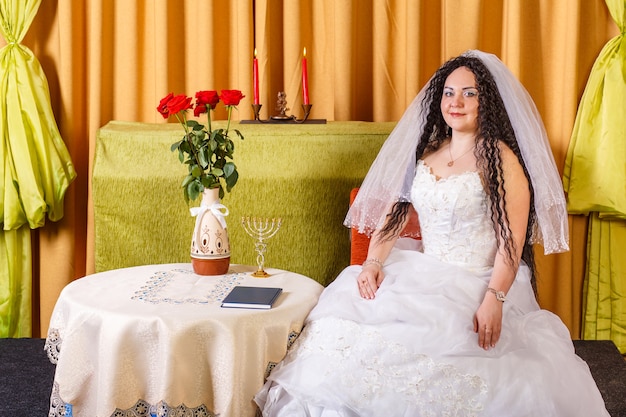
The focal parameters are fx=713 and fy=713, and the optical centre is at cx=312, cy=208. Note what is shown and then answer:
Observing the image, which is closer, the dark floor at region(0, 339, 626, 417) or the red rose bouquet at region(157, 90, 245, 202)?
the red rose bouquet at region(157, 90, 245, 202)

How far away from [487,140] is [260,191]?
1.17 meters

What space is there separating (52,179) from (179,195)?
679mm

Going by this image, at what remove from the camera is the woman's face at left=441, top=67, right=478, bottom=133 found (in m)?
2.57

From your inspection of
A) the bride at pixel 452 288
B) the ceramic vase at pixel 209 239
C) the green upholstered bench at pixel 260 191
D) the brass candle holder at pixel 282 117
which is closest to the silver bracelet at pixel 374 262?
the bride at pixel 452 288

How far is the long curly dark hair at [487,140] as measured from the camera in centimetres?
246

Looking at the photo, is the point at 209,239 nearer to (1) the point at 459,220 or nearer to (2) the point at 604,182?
(1) the point at 459,220

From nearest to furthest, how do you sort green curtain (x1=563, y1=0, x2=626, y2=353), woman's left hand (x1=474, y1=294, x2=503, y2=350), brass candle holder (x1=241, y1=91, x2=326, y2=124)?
woman's left hand (x1=474, y1=294, x2=503, y2=350)
green curtain (x1=563, y1=0, x2=626, y2=353)
brass candle holder (x1=241, y1=91, x2=326, y2=124)

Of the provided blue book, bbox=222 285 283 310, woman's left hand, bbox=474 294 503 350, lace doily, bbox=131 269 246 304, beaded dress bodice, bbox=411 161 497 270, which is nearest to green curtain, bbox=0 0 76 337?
lace doily, bbox=131 269 246 304

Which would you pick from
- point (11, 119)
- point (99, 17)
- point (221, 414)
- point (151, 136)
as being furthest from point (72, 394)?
point (99, 17)

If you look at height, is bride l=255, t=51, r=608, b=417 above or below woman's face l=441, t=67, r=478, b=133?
below

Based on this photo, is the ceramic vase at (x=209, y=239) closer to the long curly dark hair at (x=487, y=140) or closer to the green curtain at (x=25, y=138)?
the long curly dark hair at (x=487, y=140)

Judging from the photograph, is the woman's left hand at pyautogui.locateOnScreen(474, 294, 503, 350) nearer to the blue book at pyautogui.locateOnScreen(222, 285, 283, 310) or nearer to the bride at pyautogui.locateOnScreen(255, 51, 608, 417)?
the bride at pyautogui.locateOnScreen(255, 51, 608, 417)

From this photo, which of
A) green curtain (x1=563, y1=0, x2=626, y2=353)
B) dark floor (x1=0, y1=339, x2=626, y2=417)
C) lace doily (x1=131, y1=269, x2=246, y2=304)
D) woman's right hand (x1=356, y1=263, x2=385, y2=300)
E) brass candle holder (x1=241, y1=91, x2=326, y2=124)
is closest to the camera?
lace doily (x1=131, y1=269, x2=246, y2=304)

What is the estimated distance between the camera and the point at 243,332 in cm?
216
